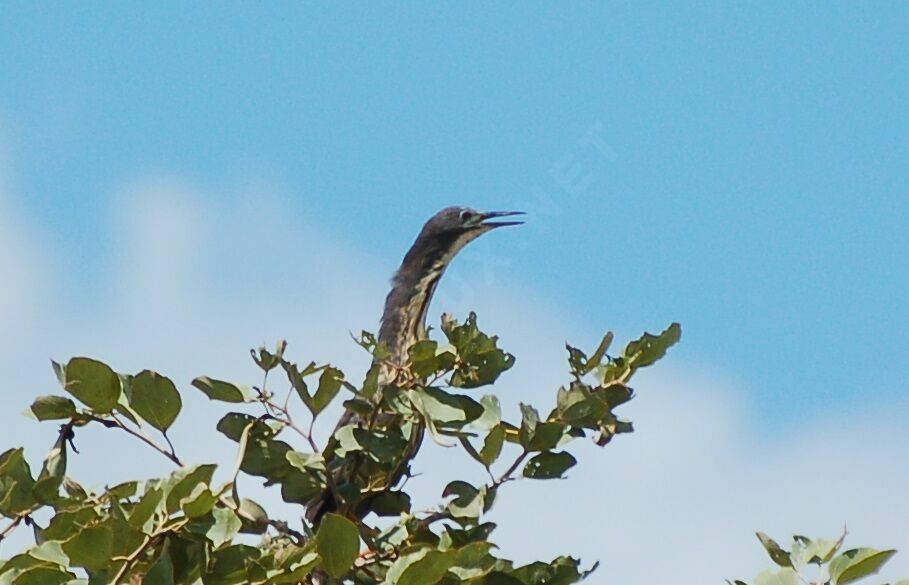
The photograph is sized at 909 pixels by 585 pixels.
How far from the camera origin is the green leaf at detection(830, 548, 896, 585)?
3762 mm

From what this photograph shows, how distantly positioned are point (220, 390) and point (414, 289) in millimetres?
3146

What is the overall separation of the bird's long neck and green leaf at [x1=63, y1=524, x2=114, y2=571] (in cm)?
297

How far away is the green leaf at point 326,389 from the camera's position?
4066 millimetres

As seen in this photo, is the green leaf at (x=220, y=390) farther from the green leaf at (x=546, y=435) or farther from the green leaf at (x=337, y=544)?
the green leaf at (x=546, y=435)

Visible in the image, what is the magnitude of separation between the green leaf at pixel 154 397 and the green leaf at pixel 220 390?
6cm

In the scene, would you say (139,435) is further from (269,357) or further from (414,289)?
(414,289)

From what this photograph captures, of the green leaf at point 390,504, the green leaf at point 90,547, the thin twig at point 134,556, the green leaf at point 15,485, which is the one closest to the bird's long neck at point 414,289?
the green leaf at point 390,504

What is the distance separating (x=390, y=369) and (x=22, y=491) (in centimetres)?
98

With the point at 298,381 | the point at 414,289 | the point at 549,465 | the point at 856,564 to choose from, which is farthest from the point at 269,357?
the point at 414,289

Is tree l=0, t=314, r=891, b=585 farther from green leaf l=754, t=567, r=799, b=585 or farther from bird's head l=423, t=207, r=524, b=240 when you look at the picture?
bird's head l=423, t=207, r=524, b=240

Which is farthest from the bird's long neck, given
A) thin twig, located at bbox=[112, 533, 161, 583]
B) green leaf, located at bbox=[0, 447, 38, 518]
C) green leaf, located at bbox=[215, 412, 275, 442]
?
thin twig, located at bbox=[112, 533, 161, 583]

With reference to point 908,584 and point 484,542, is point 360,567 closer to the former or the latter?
point 484,542

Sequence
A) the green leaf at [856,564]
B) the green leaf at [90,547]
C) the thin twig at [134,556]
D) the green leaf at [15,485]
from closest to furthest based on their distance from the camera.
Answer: the green leaf at [90,547]
the thin twig at [134,556]
the green leaf at [856,564]
the green leaf at [15,485]

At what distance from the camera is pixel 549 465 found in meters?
4.11
